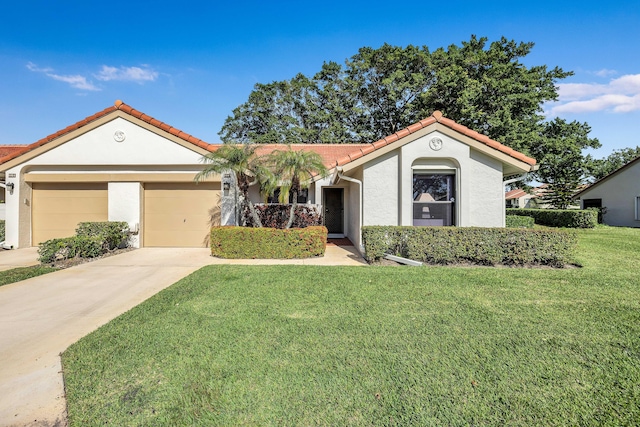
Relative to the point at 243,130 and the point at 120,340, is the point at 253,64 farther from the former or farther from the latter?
the point at 120,340

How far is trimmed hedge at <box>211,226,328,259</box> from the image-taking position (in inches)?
342

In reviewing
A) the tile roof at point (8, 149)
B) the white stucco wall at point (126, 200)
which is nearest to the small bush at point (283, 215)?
the white stucco wall at point (126, 200)

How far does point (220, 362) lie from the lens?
2959 mm

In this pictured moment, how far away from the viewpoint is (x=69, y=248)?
314 inches

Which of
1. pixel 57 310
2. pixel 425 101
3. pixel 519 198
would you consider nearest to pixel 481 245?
pixel 57 310

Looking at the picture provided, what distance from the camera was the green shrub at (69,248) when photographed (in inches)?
299

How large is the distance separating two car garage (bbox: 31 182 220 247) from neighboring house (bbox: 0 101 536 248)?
4 centimetres

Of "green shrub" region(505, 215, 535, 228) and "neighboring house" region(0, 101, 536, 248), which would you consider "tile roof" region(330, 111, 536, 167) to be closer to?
"neighboring house" region(0, 101, 536, 248)

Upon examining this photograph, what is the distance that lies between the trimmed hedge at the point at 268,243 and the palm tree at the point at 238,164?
164 cm

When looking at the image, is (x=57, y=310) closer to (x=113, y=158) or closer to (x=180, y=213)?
(x=180, y=213)

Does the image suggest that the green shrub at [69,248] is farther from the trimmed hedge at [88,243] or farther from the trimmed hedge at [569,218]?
the trimmed hedge at [569,218]

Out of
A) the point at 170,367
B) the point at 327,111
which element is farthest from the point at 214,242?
the point at 327,111

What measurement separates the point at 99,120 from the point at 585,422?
546 inches

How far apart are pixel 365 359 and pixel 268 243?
20.0ft
